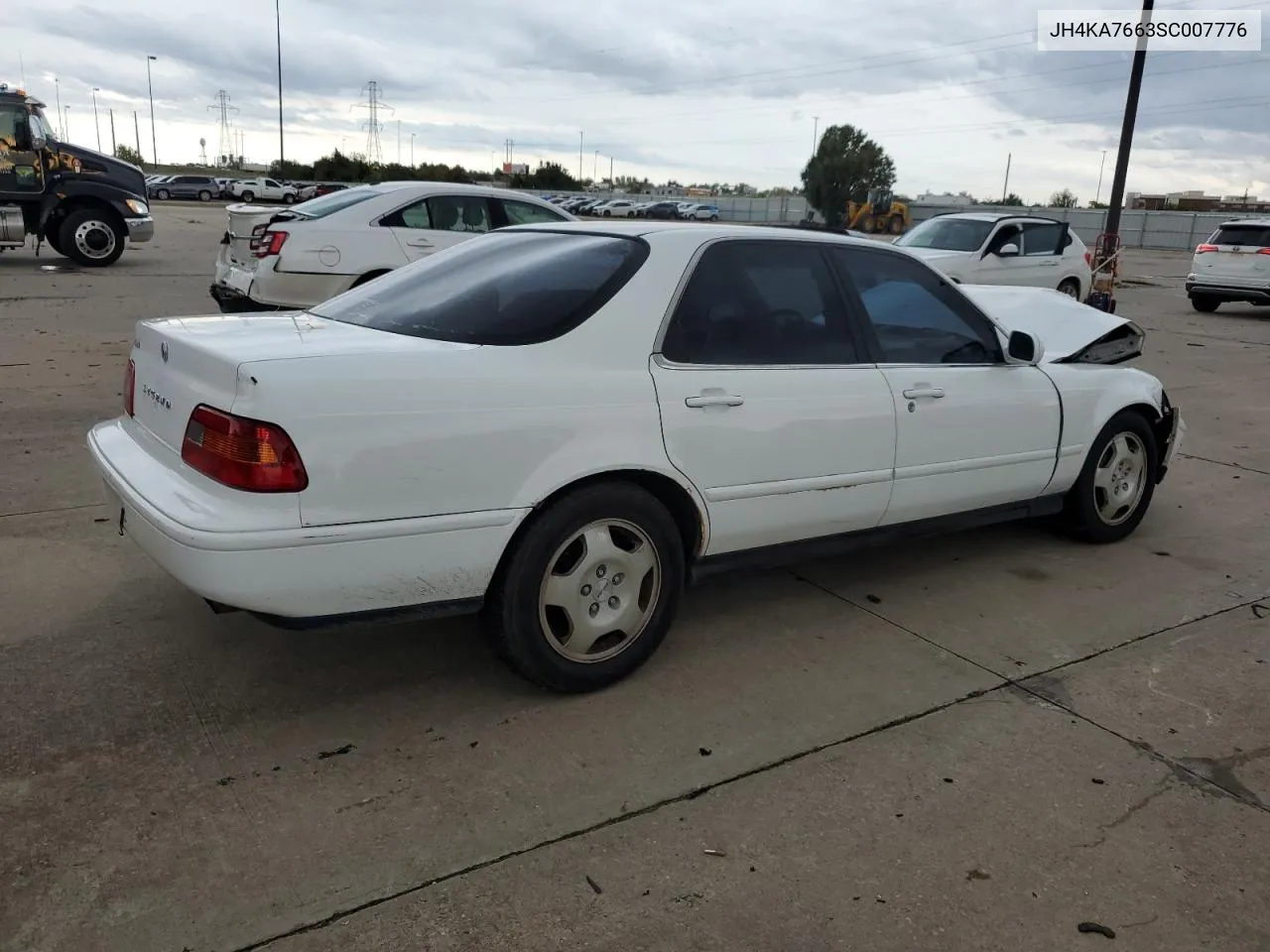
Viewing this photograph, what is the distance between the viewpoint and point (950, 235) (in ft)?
44.1

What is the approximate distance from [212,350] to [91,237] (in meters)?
15.5

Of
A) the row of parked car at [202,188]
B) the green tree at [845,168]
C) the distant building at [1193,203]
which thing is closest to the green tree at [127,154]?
the row of parked car at [202,188]

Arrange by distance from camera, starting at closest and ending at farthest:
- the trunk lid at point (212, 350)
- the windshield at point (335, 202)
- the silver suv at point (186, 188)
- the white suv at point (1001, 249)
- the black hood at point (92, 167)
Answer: the trunk lid at point (212, 350) < the windshield at point (335, 202) < the white suv at point (1001, 249) < the black hood at point (92, 167) < the silver suv at point (186, 188)

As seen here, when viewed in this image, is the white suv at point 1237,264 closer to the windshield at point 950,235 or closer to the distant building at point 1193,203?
the windshield at point 950,235

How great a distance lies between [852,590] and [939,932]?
7.12ft

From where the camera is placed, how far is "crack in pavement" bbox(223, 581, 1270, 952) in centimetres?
233

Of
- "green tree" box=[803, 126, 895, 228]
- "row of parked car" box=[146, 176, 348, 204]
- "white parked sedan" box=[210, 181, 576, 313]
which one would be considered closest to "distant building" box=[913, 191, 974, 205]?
"green tree" box=[803, 126, 895, 228]

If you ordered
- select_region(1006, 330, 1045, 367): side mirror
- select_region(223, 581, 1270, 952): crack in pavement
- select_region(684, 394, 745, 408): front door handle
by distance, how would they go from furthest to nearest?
select_region(1006, 330, 1045, 367): side mirror, select_region(684, 394, 745, 408): front door handle, select_region(223, 581, 1270, 952): crack in pavement

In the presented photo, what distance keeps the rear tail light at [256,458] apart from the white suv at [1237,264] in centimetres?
1738

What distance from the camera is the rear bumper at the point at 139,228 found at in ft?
54.2

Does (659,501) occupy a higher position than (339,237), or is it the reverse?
(339,237)

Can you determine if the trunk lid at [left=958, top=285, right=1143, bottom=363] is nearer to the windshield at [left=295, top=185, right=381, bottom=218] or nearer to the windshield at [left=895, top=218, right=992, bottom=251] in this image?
the windshield at [left=295, top=185, right=381, bottom=218]

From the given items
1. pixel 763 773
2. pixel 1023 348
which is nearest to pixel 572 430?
pixel 763 773

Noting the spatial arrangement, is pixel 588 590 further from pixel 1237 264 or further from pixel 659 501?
pixel 1237 264
